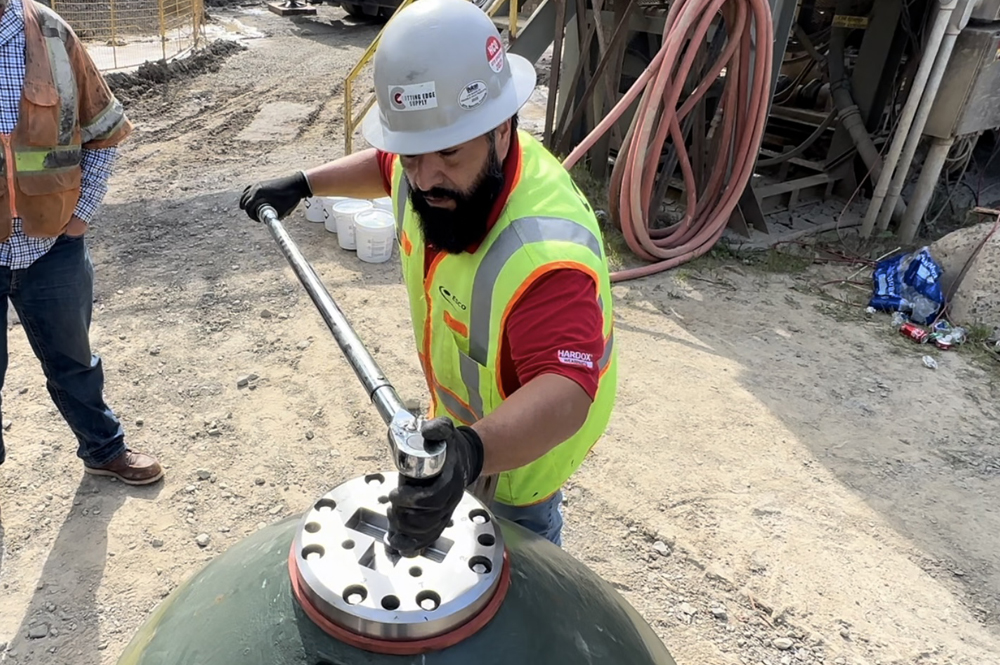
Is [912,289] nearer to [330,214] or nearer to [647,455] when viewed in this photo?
[647,455]

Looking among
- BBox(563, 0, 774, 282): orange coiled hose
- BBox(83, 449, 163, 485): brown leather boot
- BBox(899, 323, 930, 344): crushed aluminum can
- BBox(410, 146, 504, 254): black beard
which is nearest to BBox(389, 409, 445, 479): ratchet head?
BBox(410, 146, 504, 254): black beard

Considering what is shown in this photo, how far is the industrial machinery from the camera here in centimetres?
92

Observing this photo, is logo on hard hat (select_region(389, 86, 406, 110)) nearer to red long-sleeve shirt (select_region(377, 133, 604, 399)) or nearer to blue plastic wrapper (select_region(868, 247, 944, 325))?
red long-sleeve shirt (select_region(377, 133, 604, 399))

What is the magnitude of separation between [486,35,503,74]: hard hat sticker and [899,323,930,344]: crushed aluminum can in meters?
4.16

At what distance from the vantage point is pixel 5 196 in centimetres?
234

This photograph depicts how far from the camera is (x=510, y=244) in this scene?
1469 mm

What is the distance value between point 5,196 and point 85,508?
1324 millimetres

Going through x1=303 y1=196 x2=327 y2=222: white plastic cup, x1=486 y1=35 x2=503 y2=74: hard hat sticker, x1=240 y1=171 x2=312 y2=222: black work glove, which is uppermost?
x1=486 y1=35 x2=503 y2=74: hard hat sticker

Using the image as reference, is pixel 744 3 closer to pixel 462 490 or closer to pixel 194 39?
pixel 462 490

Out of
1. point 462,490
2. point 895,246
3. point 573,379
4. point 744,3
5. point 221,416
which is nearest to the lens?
point 462,490

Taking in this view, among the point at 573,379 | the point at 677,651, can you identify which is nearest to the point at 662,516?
the point at 677,651

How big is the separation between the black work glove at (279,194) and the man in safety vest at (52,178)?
2.41ft

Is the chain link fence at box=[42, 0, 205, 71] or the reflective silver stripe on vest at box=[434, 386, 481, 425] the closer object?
the reflective silver stripe on vest at box=[434, 386, 481, 425]

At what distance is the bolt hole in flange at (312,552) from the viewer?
3.22 feet
